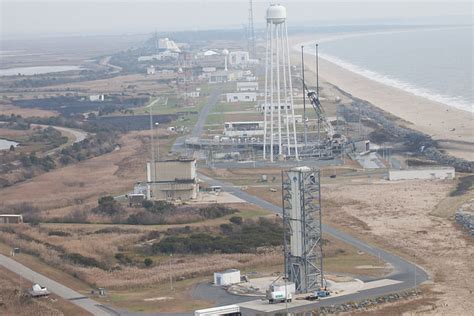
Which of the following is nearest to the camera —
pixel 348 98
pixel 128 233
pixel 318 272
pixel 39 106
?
pixel 318 272

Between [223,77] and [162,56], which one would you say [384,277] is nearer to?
[223,77]

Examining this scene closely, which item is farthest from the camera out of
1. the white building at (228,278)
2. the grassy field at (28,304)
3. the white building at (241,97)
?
the white building at (241,97)

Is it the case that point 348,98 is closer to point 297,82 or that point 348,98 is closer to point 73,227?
point 297,82

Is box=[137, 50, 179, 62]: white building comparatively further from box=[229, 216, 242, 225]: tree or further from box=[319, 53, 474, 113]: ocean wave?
box=[229, 216, 242, 225]: tree

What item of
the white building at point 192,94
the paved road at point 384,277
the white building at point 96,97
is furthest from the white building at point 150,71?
the paved road at point 384,277

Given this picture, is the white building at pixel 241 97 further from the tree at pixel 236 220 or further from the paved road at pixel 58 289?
the paved road at pixel 58 289

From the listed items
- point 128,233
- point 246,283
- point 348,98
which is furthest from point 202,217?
point 348,98

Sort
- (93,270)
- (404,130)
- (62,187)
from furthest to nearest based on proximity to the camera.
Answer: (404,130) < (62,187) < (93,270)
